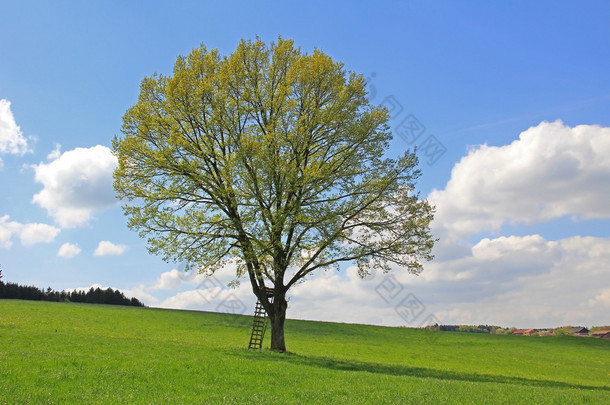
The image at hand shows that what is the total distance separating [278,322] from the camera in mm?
29641

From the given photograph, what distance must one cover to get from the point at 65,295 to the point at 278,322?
99984 mm

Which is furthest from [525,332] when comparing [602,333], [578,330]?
[602,333]

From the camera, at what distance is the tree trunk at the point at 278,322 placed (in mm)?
29438

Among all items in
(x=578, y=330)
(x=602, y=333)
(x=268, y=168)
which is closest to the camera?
(x=268, y=168)

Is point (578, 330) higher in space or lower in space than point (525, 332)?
higher

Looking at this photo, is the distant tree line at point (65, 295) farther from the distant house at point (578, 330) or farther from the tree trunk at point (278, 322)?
the distant house at point (578, 330)

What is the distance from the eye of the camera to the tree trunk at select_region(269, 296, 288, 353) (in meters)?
29.4

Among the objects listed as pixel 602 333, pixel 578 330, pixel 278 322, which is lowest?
pixel 602 333

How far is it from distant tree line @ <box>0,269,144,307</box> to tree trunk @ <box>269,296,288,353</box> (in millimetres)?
89203

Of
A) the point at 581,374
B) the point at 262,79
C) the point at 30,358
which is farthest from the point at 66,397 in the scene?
the point at 581,374

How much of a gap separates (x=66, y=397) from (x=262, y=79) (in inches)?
950

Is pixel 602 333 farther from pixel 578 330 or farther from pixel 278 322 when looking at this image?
pixel 278 322

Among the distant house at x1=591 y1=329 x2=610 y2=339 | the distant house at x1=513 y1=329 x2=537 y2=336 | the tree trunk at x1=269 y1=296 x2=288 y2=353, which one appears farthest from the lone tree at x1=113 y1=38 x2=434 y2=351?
the distant house at x1=591 y1=329 x2=610 y2=339

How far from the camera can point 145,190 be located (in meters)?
Result: 29.5
